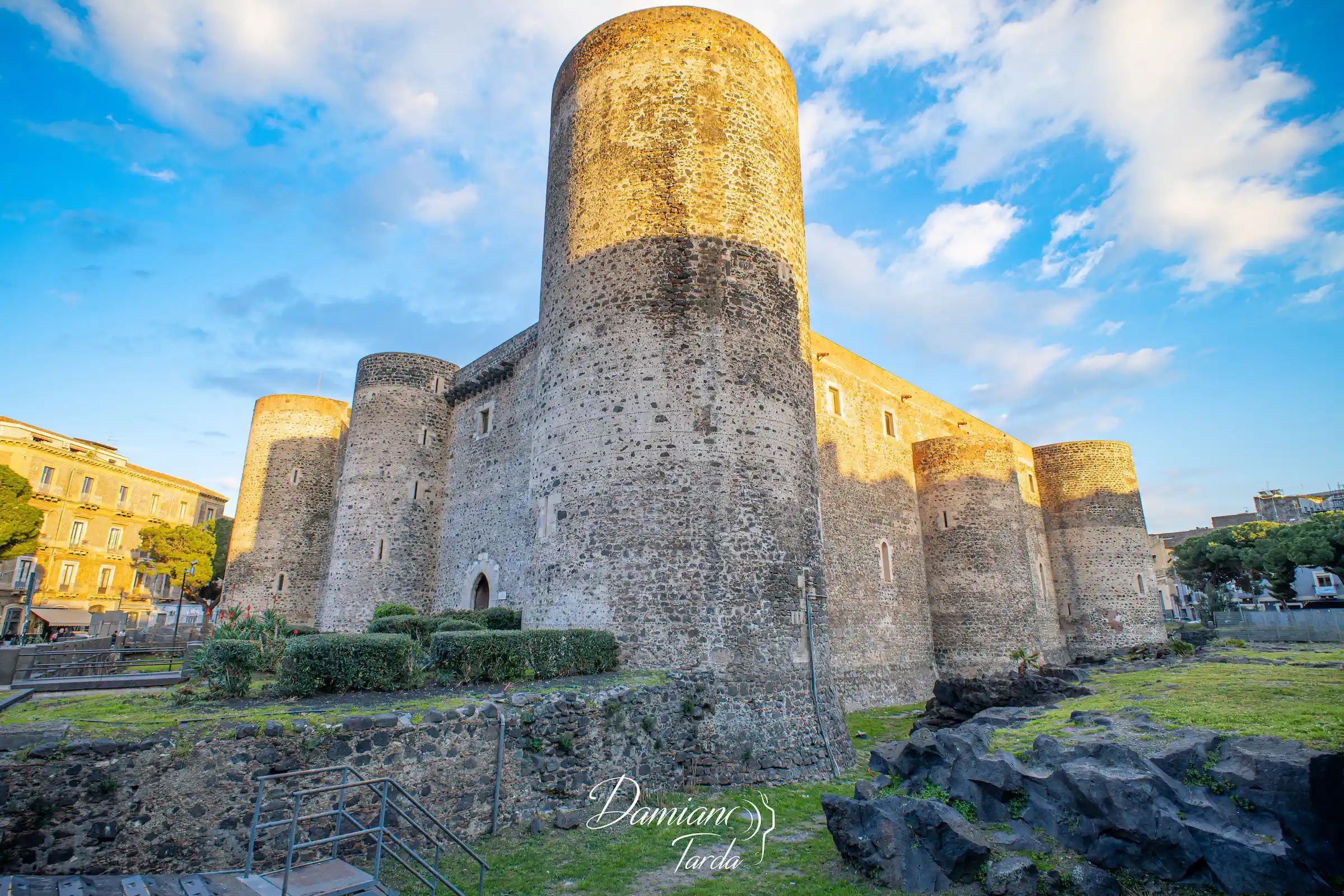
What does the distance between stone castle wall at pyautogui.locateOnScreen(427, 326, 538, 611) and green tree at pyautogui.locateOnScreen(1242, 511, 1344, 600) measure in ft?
131

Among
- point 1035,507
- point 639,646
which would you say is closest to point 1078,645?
point 1035,507

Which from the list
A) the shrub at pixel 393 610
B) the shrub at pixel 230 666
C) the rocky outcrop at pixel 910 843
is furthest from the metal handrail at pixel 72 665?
the rocky outcrop at pixel 910 843

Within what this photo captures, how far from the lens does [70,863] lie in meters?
5.35

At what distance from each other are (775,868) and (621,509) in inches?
231

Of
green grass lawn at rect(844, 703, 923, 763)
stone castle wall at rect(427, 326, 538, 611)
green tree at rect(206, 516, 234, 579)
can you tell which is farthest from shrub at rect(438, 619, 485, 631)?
green tree at rect(206, 516, 234, 579)

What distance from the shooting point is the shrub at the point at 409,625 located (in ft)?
43.3

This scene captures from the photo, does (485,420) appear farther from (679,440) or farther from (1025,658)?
(1025,658)

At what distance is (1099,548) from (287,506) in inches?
1405

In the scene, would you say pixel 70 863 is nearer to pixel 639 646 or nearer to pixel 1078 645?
pixel 639 646

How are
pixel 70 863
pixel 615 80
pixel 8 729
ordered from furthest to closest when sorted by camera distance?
pixel 615 80 → pixel 8 729 → pixel 70 863

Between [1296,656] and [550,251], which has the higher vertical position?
[550,251]

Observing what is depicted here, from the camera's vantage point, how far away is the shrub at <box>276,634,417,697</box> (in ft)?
27.6

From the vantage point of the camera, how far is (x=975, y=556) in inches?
912

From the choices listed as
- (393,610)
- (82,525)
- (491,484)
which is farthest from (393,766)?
(82,525)
